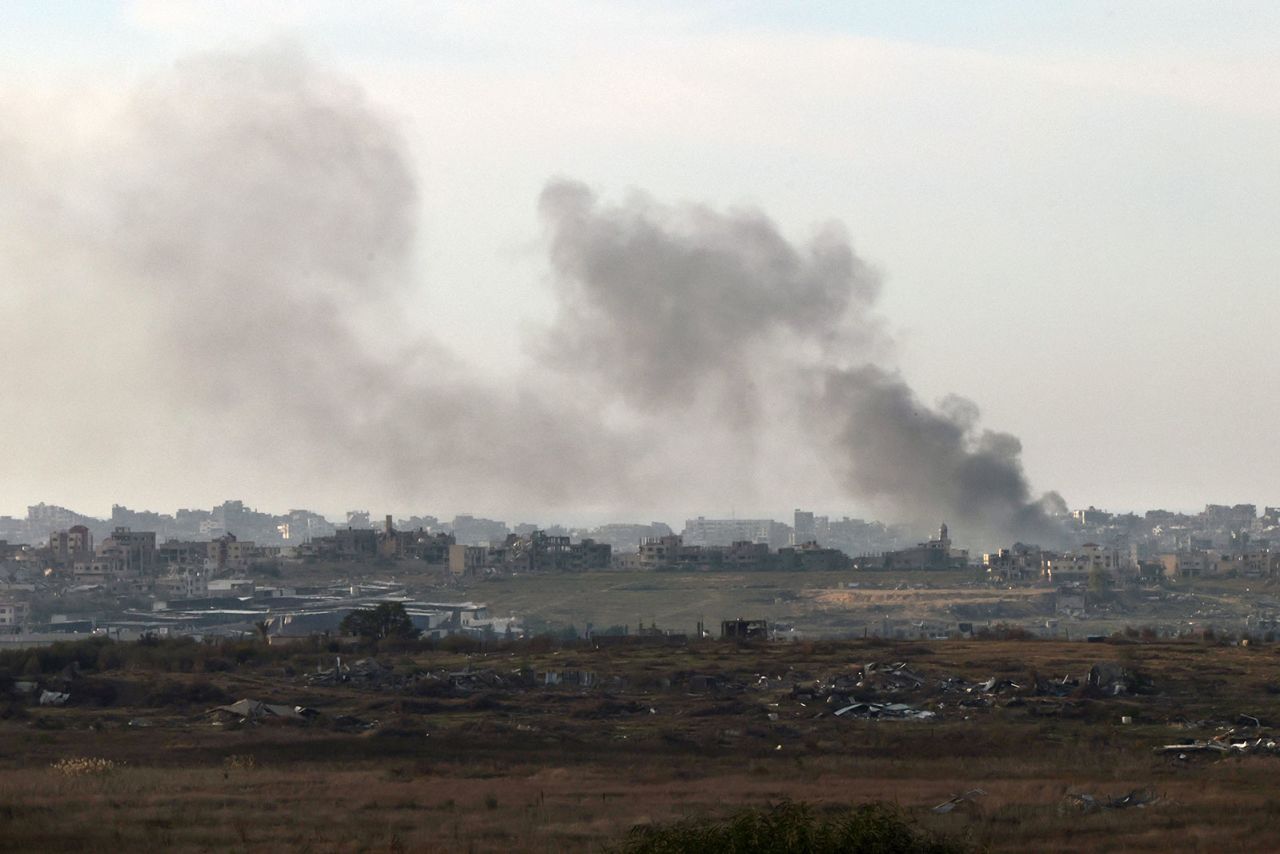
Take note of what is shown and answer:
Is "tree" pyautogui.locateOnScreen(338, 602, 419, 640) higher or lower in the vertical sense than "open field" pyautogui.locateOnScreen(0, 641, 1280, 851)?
higher

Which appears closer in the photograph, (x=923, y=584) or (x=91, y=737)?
(x=91, y=737)

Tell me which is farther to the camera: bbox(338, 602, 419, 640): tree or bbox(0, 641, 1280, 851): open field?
bbox(338, 602, 419, 640): tree

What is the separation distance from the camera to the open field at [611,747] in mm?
32062

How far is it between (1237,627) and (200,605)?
76.7 metres

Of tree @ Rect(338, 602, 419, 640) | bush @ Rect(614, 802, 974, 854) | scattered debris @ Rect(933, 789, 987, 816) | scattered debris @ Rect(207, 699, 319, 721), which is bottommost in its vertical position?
scattered debris @ Rect(933, 789, 987, 816)

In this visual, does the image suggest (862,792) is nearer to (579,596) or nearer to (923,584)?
(579,596)

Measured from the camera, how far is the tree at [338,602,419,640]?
256 feet

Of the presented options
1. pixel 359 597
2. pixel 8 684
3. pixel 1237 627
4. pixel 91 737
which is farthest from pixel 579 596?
pixel 91 737

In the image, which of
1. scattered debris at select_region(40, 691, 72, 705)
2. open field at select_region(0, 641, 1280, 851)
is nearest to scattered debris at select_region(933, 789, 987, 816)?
open field at select_region(0, 641, 1280, 851)

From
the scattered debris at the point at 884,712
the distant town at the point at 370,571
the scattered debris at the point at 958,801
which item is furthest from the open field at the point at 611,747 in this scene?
the distant town at the point at 370,571

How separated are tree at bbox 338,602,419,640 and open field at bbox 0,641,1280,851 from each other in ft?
29.4

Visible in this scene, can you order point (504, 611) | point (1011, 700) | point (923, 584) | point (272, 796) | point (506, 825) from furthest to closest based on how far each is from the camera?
point (923, 584), point (504, 611), point (1011, 700), point (272, 796), point (506, 825)

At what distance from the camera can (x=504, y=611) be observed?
13625 centimetres

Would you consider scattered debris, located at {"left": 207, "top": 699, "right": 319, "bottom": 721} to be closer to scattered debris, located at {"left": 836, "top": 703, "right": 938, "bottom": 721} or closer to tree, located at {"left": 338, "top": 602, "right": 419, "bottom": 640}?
scattered debris, located at {"left": 836, "top": 703, "right": 938, "bottom": 721}
